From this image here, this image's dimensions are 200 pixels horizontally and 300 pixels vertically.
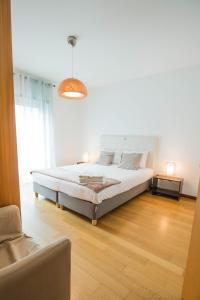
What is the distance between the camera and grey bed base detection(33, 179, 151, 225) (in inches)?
91.1

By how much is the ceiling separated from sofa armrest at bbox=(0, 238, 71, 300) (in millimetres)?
2286

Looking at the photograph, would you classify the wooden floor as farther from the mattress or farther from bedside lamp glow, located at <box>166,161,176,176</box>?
bedside lamp glow, located at <box>166,161,176,176</box>

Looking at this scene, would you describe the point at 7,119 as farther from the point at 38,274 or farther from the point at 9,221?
the point at 38,274

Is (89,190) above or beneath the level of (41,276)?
beneath

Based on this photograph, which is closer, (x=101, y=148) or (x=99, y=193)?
(x=99, y=193)

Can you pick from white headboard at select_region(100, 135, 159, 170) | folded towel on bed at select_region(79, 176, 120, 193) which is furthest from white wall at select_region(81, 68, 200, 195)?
folded towel on bed at select_region(79, 176, 120, 193)

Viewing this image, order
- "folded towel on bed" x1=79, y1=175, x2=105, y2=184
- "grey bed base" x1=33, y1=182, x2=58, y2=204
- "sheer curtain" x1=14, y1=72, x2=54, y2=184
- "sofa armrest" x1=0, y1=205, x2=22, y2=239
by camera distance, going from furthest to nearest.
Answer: "sheer curtain" x1=14, y1=72, x2=54, y2=184, "grey bed base" x1=33, y1=182, x2=58, y2=204, "folded towel on bed" x1=79, y1=175, x2=105, y2=184, "sofa armrest" x1=0, y1=205, x2=22, y2=239

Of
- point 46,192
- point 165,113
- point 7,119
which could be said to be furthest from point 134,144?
point 7,119

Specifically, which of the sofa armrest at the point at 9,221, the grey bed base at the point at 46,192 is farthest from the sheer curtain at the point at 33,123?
the sofa armrest at the point at 9,221

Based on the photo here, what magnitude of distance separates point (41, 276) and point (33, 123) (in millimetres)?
3721

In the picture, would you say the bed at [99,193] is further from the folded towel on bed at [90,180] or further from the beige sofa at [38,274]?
the beige sofa at [38,274]

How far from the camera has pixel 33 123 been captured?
3.98 meters

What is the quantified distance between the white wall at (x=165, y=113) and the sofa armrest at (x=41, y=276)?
129 inches

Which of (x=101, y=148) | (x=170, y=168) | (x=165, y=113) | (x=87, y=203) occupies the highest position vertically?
(x=165, y=113)
